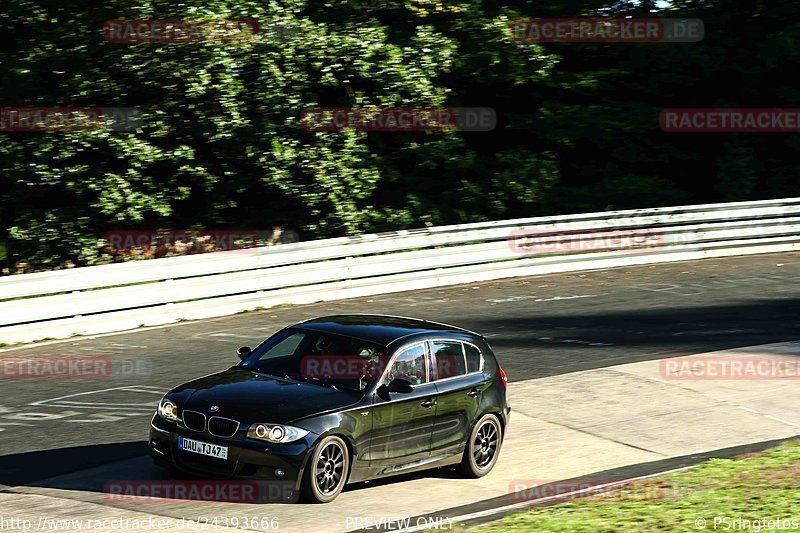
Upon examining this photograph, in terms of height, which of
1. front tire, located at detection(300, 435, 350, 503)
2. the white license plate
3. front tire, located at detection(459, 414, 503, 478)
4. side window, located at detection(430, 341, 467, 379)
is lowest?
front tire, located at detection(459, 414, 503, 478)

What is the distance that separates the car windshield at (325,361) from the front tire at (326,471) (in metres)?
0.64

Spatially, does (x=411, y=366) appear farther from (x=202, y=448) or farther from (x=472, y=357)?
(x=202, y=448)

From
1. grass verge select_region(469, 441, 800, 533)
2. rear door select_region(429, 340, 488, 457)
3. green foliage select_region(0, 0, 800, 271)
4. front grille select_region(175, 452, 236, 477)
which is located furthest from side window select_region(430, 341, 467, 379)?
green foliage select_region(0, 0, 800, 271)

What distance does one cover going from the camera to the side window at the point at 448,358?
1103 centimetres

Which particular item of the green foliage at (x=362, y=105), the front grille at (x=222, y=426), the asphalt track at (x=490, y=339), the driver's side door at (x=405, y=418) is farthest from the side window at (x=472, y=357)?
the green foliage at (x=362, y=105)

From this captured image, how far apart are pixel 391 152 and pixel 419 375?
1808 cm

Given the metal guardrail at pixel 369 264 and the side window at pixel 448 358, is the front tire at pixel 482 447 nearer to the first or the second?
the side window at pixel 448 358

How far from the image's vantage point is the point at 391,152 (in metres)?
28.5

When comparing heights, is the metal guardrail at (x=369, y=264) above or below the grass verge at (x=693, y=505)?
below

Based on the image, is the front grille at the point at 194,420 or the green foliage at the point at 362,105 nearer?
the front grille at the point at 194,420

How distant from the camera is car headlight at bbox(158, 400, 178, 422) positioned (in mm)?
9852

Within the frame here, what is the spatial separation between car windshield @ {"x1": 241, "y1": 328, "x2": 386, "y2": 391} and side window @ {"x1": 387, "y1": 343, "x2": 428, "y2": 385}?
15cm

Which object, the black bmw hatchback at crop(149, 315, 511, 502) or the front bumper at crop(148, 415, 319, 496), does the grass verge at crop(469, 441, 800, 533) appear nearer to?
the black bmw hatchback at crop(149, 315, 511, 502)

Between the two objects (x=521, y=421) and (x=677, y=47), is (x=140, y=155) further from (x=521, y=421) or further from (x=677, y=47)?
(x=677, y=47)
